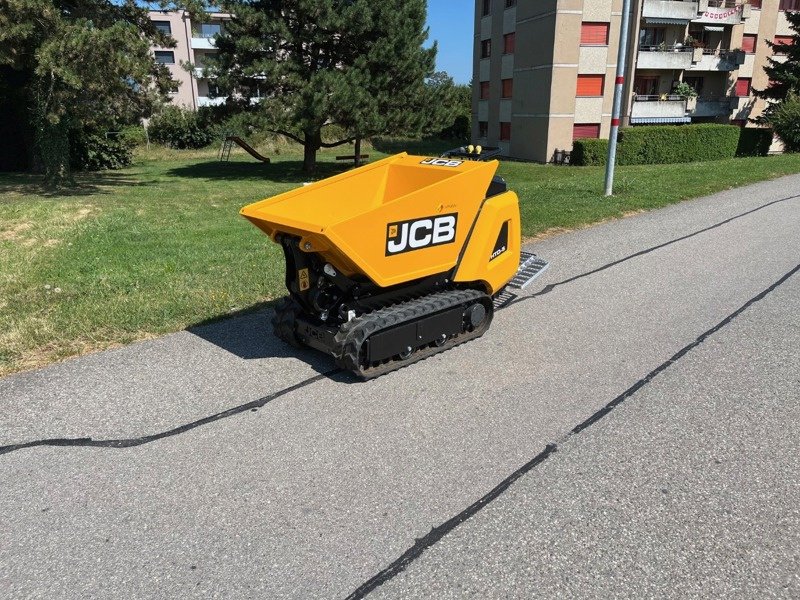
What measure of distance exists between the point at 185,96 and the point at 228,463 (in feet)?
171

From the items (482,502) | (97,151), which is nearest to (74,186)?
(97,151)

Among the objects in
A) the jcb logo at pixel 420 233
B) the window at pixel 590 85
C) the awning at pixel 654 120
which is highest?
the window at pixel 590 85

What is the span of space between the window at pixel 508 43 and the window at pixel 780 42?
16.4m

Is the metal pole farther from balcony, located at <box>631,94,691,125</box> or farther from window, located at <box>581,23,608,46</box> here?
balcony, located at <box>631,94,691,125</box>

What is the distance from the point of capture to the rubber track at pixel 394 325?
422cm

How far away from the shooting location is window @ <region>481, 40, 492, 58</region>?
120 feet

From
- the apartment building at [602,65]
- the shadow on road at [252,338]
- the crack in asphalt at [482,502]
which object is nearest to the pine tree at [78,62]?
→ the shadow on road at [252,338]

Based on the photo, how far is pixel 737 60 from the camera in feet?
119

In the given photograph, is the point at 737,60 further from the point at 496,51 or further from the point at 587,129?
the point at 496,51

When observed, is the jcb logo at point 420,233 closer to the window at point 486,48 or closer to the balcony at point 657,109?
the balcony at point 657,109

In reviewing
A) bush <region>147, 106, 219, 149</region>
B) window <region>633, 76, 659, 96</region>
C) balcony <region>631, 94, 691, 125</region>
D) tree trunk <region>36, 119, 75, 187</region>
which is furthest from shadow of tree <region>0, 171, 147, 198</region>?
window <region>633, 76, 659, 96</region>

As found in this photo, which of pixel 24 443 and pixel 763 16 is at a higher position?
pixel 763 16

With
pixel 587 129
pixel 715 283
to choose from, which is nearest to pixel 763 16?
pixel 587 129

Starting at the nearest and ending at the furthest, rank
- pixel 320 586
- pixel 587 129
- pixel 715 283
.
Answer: pixel 320 586 < pixel 715 283 < pixel 587 129
